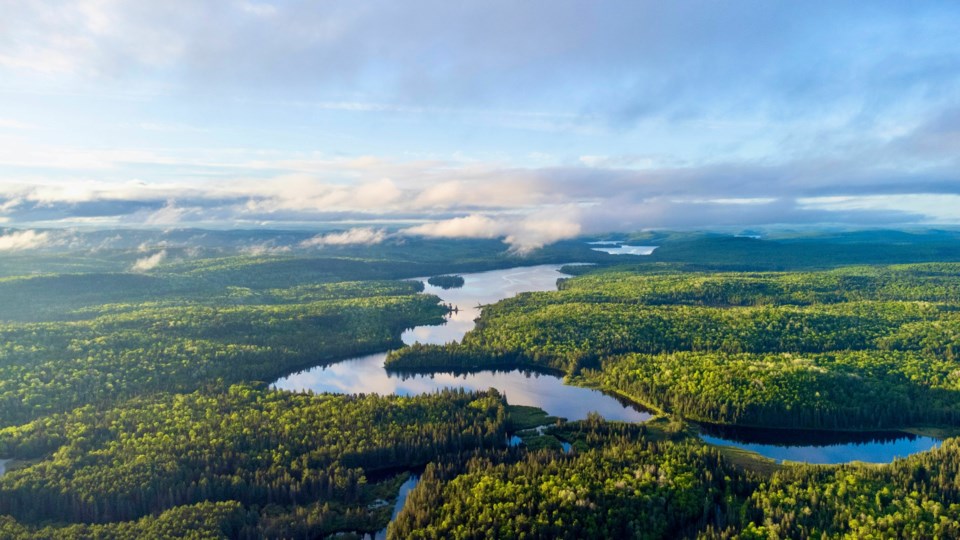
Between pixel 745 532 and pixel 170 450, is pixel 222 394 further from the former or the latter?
pixel 745 532

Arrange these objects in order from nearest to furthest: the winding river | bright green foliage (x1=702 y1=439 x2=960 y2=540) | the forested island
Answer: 1. bright green foliage (x1=702 y1=439 x2=960 y2=540)
2. the forested island
3. the winding river

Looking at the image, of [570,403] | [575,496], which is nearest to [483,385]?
[570,403]

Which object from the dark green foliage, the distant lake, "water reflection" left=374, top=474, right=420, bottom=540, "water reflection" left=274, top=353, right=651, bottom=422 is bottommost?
"water reflection" left=374, top=474, right=420, bottom=540

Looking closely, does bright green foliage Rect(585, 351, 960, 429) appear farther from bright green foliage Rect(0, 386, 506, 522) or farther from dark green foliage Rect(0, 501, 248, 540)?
dark green foliage Rect(0, 501, 248, 540)

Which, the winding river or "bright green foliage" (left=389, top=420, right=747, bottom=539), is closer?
"bright green foliage" (left=389, top=420, right=747, bottom=539)

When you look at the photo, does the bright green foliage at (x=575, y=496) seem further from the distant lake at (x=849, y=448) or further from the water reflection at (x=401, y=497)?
the distant lake at (x=849, y=448)

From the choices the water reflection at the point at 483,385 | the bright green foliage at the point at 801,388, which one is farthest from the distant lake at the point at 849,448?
the water reflection at the point at 483,385

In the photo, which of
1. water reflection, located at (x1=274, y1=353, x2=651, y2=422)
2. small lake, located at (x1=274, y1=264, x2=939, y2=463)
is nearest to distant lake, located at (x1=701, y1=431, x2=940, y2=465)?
small lake, located at (x1=274, y1=264, x2=939, y2=463)

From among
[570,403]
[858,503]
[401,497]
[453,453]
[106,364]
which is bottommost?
[401,497]

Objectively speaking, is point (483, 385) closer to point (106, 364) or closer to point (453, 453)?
point (453, 453)

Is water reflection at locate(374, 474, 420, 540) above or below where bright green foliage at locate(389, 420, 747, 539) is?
below

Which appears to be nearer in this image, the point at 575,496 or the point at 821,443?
the point at 575,496
